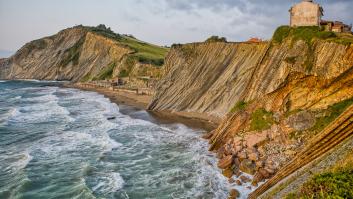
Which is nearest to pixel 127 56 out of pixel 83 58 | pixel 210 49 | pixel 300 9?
pixel 83 58

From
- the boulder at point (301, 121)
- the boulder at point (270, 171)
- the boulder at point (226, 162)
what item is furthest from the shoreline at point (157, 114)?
the boulder at point (270, 171)

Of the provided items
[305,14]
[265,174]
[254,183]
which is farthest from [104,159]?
[305,14]

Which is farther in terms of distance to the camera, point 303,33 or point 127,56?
point 127,56

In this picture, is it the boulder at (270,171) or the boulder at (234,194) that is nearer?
the boulder at (234,194)

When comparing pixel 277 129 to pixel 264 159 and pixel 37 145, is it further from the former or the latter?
pixel 37 145

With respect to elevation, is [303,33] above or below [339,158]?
above

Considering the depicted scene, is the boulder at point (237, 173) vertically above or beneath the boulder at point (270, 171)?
beneath

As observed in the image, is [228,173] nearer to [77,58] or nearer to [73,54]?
[77,58]

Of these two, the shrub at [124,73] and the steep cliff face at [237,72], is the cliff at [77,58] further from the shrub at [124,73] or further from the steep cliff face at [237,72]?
the steep cliff face at [237,72]
